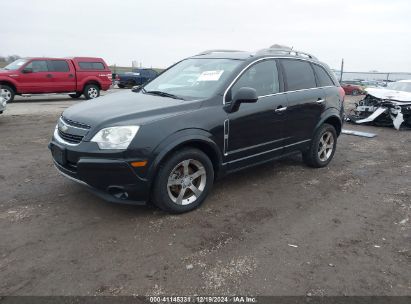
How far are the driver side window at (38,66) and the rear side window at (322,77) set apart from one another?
1215 cm

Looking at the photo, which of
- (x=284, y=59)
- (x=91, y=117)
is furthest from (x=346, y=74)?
(x=91, y=117)

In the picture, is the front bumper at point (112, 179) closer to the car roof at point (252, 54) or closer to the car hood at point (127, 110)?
the car hood at point (127, 110)

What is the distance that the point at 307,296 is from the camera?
8.86 ft

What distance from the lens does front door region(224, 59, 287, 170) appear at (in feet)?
14.1

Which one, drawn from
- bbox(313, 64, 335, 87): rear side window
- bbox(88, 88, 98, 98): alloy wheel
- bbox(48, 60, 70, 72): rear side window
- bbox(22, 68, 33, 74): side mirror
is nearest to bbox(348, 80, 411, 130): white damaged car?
bbox(313, 64, 335, 87): rear side window

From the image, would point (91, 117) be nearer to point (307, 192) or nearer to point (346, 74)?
point (307, 192)

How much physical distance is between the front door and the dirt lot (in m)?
0.52

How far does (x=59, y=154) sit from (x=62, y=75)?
484 inches

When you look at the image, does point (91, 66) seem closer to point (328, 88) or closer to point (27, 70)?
point (27, 70)

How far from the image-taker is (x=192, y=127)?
3850 millimetres

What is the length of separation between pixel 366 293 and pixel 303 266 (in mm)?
517

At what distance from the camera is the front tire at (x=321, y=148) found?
18.6 ft

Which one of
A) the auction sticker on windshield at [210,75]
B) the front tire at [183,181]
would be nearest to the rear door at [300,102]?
the auction sticker on windshield at [210,75]

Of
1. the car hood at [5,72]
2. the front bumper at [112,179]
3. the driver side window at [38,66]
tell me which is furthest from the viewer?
the driver side window at [38,66]
